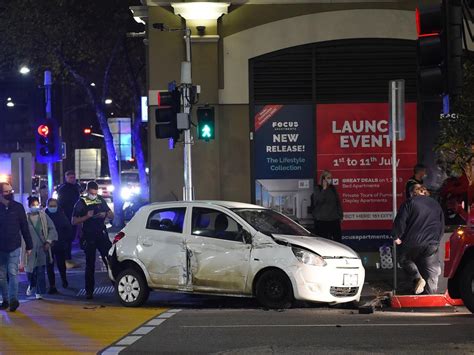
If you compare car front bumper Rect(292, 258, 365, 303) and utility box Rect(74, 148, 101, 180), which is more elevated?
utility box Rect(74, 148, 101, 180)

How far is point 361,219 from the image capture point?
1917cm

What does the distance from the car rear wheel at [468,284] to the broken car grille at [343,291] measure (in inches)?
69.9

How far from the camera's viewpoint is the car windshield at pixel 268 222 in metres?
13.9

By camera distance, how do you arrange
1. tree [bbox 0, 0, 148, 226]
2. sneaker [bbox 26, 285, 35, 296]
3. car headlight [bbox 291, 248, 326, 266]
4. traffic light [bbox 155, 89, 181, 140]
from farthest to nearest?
tree [bbox 0, 0, 148, 226] < traffic light [bbox 155, 89, 181, 140] < sneaker [bbox 26, 285, 35, 296] < car headlight [bbox 291, 248, 326, 266]

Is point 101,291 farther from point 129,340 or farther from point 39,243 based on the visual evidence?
point 129,340

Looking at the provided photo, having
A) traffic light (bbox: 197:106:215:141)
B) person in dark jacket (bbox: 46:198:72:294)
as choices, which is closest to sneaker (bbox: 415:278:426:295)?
traffic light (bbox: 197:106:215:141)

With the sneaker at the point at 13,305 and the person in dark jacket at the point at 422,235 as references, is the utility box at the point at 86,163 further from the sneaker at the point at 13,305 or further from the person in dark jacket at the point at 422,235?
the person in dark jacket at the point at 422,235

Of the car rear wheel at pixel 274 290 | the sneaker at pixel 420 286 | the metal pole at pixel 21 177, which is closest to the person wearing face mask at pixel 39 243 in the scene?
the metal pole at pixel 21 177

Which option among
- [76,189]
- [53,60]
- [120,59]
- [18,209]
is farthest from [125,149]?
[18,209]

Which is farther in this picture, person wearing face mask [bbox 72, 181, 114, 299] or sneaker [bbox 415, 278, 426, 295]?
person wearing face mask [bbox 72, 181, 114, 299]

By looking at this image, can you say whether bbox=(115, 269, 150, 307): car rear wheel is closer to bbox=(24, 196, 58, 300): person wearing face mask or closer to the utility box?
bbox=(24, 196, 58, 300): person wearing face mask

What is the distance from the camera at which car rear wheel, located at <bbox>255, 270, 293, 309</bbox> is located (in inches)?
523

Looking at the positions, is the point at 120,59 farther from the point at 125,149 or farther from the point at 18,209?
the point at 18,209

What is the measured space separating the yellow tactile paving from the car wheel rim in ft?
0.62
